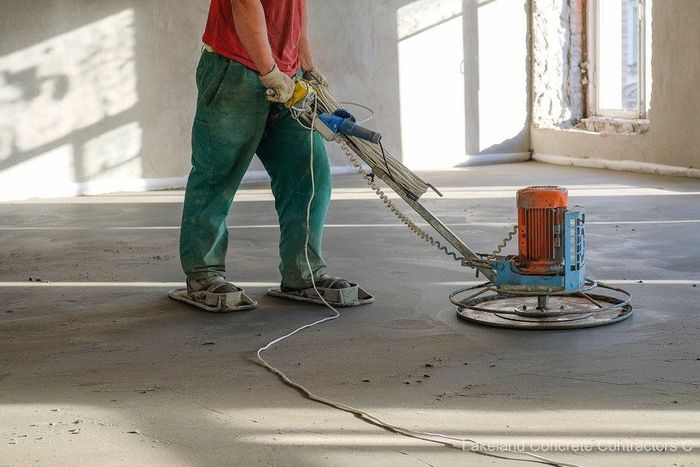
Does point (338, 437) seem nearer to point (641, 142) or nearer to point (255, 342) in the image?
point (255, 342)

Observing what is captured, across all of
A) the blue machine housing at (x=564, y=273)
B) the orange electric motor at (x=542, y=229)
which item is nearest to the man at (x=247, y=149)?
the blue machine housing at (x=564, y=273)

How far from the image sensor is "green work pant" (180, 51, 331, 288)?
425 cm

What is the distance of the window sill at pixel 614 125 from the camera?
393 inches

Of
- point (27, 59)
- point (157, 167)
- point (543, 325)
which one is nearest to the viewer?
point (543, 325)

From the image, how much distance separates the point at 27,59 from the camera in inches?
368

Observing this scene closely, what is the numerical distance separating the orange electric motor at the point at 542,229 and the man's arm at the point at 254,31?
43.5 inches

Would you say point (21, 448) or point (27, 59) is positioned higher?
point (27, 59)

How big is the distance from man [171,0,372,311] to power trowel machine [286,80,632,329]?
0.20 meters

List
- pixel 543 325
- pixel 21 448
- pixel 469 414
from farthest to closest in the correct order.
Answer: pixel 543 325
pixel 469 414
pixel 21 448

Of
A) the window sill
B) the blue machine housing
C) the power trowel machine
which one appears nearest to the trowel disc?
the power trowel machine

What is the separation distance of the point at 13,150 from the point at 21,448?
7227mm

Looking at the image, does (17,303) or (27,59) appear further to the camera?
(27,59)

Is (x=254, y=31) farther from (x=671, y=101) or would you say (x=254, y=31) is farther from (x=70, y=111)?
(x=671, y=101)

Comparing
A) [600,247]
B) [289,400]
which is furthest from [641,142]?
[289,400]
